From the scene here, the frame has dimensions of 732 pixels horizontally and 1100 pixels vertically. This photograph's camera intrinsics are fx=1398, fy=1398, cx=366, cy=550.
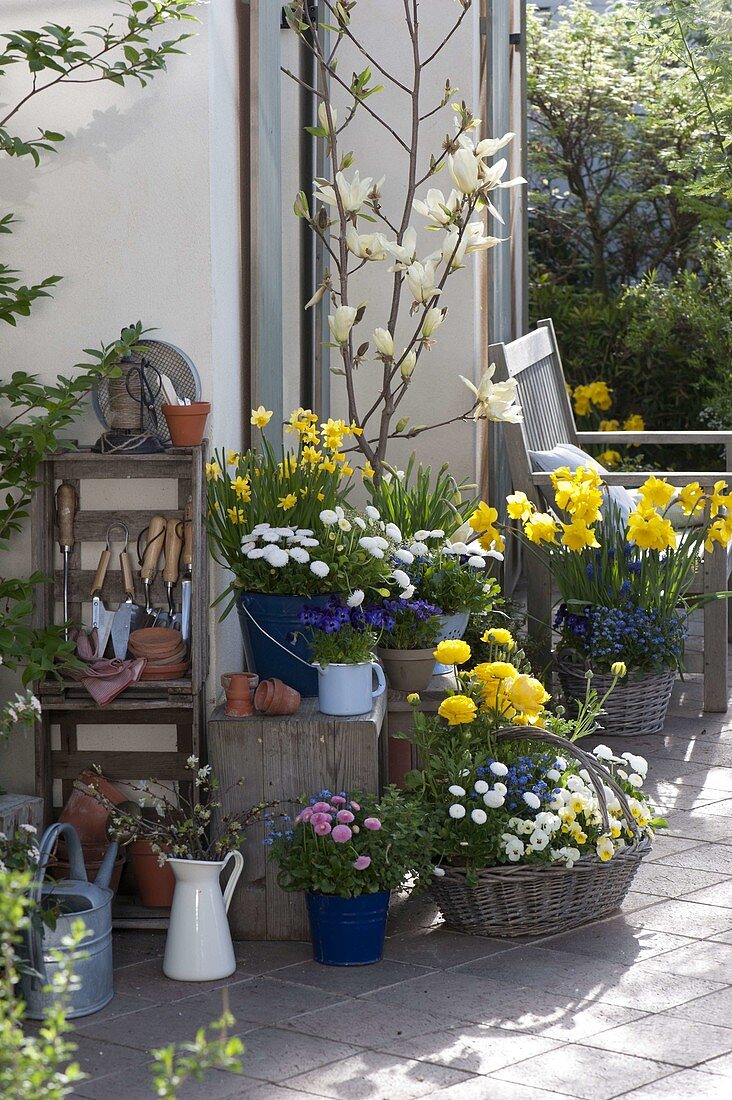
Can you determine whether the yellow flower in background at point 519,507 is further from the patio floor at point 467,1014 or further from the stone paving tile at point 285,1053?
the stone paving tile at point 285,1053

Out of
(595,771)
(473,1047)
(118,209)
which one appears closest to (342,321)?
(118,209)

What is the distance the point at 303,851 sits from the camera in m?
2.77

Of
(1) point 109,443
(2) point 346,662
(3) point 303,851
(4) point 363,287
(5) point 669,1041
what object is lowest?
(5) point 669,1041

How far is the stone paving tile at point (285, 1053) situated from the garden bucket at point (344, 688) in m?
0.72

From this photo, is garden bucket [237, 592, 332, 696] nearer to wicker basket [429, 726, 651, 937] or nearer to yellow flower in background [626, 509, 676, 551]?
wicker basket [429, 726, 651, 937]

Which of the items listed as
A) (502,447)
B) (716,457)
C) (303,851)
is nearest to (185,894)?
(303,851)

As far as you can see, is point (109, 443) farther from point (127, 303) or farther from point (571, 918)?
point (571, 918)

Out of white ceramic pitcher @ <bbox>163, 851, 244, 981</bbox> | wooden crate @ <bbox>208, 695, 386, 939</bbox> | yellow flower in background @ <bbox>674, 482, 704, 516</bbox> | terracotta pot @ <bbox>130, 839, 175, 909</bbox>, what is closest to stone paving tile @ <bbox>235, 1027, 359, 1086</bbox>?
white ceramic pitcher @ <bbox>163, 851, 244, 981</bbox>

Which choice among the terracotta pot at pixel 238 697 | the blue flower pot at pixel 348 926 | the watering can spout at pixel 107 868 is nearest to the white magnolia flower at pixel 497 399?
the terracotta pot at pixel 238 697

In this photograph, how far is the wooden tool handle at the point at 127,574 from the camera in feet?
10.3

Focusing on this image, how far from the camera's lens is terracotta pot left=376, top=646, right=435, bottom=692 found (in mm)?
3402

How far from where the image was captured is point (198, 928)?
273cm

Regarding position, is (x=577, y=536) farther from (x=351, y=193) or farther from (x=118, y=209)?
(x=118, y=209)

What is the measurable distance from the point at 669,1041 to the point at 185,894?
0.96 metres
